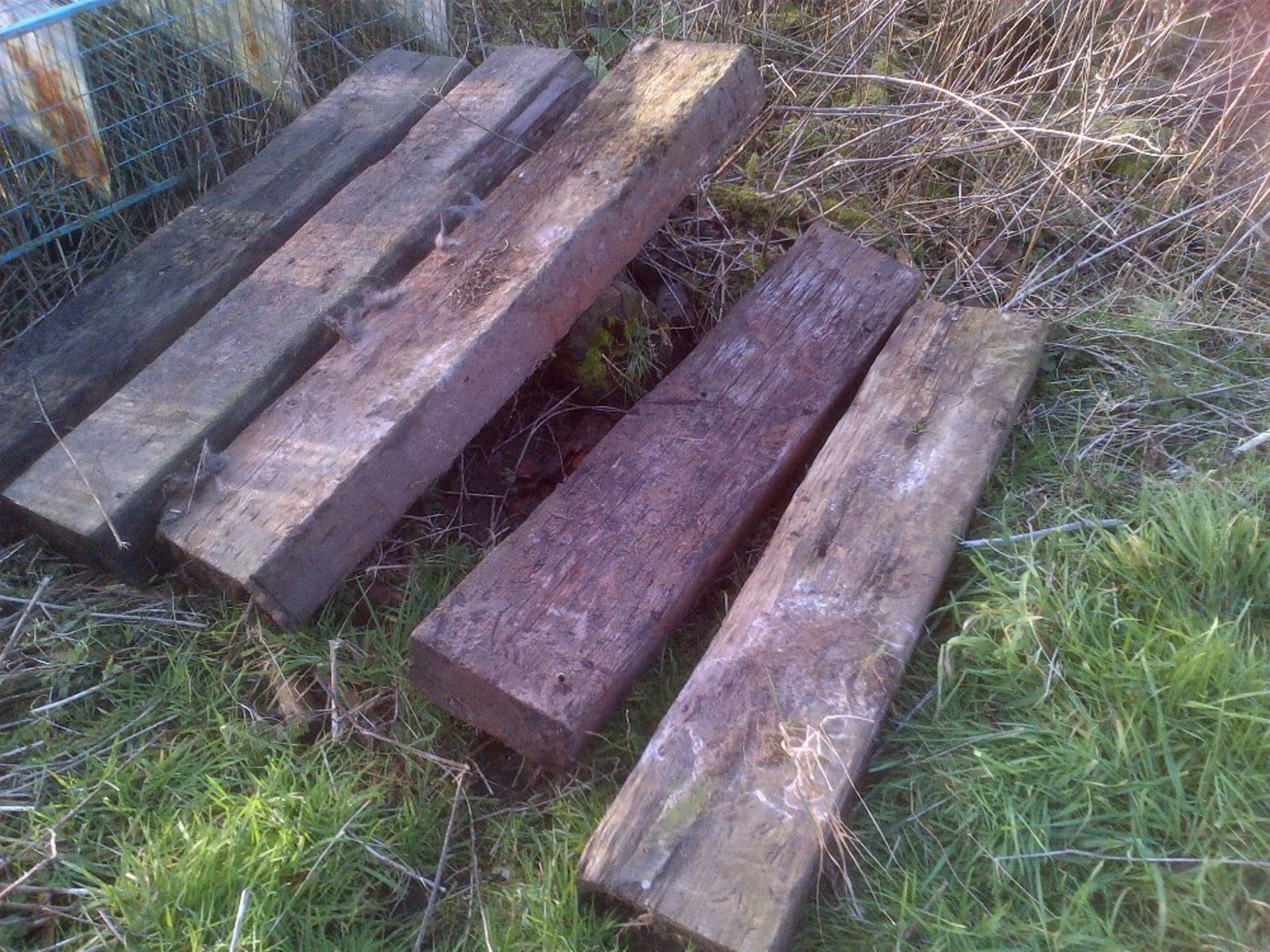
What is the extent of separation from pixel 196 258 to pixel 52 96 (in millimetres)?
709

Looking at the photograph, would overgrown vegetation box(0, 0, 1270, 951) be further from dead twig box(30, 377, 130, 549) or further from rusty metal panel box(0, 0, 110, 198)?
rusty metal panel box(0, 0, 110, 198)

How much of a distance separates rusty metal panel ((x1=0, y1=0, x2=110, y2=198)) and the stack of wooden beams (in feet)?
1.45

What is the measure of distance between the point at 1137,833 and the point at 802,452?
109 centimetres

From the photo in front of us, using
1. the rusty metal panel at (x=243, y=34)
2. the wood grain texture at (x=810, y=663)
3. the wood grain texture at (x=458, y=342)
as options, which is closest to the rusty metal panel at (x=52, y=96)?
the rusty metal panel at (x=243, y=34)

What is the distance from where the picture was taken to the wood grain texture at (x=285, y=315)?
87.2 inches

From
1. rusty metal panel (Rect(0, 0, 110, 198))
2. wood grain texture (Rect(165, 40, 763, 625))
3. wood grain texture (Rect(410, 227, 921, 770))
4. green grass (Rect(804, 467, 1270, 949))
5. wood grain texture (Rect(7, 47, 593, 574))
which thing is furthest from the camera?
rusty metal panel (Rect(0, 0, 110, 198))

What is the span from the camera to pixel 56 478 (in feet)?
7.41

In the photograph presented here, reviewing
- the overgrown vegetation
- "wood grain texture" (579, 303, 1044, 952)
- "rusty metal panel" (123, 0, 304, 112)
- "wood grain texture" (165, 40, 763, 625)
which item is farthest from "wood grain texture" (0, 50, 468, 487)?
"wood grain texture" (579, 303, 1044, 952)

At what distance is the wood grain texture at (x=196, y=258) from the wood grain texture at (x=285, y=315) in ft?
0.38

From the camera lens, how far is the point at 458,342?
2.25 m

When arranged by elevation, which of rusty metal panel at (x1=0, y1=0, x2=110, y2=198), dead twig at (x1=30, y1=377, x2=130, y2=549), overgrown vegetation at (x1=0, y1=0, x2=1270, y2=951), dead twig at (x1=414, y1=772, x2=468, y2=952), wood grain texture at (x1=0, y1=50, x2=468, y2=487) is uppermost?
rusty metal panel at (x1=0, y1=0, x2=110, y2=198)

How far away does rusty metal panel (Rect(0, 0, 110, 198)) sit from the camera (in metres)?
2.79

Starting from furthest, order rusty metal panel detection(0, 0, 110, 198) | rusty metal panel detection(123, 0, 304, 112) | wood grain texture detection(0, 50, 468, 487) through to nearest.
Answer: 1. rusty metal panel detection(123, 0, 304, 112)
2. rusty metal panel detection(0, 0, 110, 198)
3. wood grain texture detection(0, 50, 468, 487)

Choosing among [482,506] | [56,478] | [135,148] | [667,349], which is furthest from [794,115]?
[56,478]
